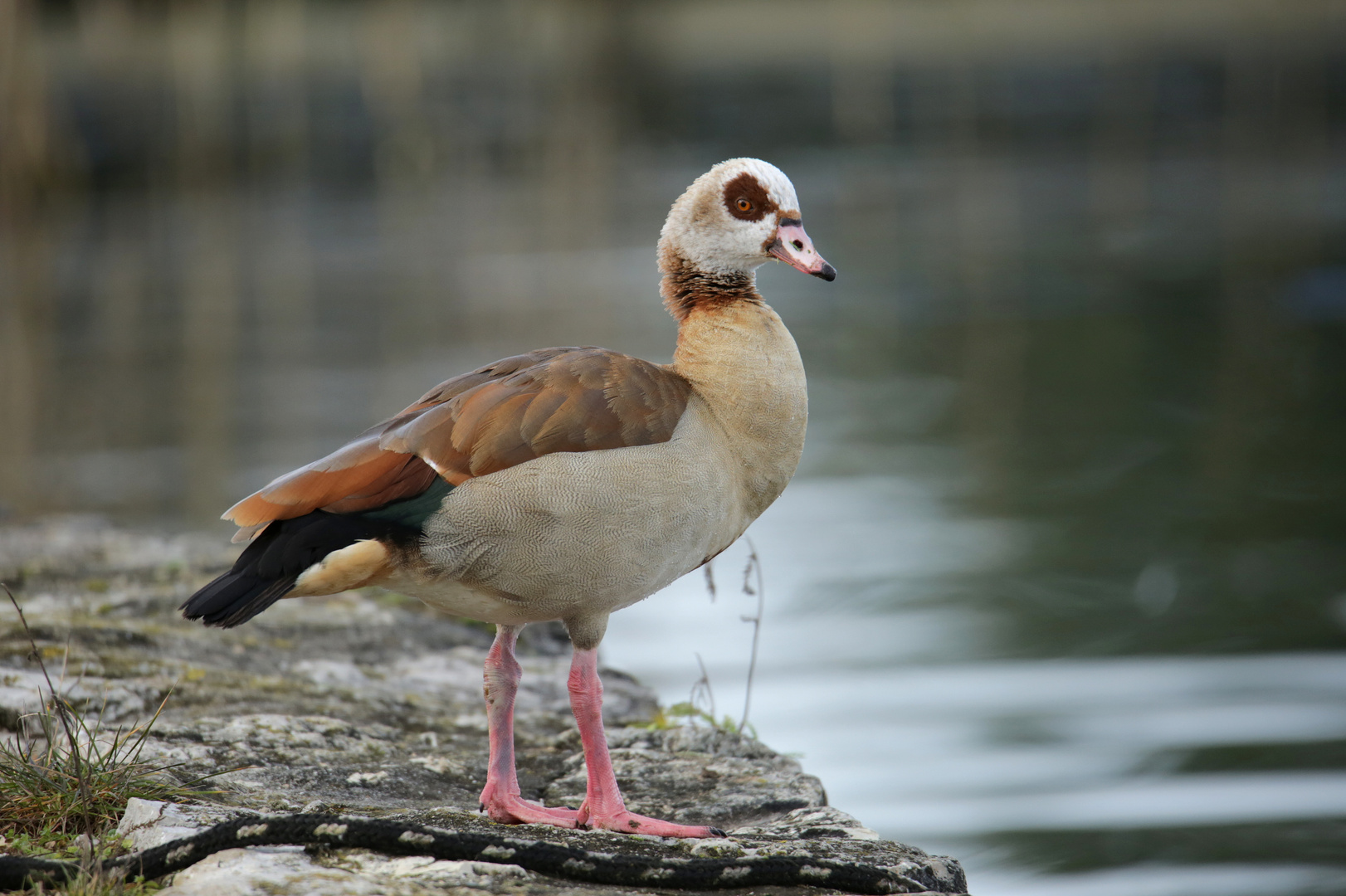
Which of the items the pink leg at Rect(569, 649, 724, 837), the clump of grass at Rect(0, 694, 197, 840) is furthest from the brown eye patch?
the clump of grass at Rect(0, 694, 197, 840)

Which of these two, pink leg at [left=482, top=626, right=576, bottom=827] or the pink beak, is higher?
the pink beak

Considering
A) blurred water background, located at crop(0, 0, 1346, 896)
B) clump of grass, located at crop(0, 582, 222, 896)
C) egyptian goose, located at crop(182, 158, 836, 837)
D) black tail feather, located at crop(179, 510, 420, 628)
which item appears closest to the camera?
clump of grass, located at crop(0, 582, 222, 896)

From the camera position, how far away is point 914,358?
13.0 m

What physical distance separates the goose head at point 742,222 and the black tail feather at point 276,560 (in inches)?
52.4

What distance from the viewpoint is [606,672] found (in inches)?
223

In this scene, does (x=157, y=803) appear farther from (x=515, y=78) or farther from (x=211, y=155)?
(x=515, y=78)

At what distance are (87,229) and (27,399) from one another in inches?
532

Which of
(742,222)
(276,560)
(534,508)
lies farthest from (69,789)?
(742,222)

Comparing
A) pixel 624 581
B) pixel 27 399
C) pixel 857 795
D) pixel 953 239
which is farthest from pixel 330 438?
pixel 953 239

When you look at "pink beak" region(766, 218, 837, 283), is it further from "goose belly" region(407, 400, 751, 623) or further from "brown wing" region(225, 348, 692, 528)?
"goose belly" region(407, 400, 751, 623)

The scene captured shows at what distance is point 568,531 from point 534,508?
0.11 m

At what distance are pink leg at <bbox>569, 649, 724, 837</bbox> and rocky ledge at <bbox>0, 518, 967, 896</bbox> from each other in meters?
0.07

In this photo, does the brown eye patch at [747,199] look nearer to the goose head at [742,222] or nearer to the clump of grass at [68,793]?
the goose head at [742,222]

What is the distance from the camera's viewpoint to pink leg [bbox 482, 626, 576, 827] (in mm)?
3855
